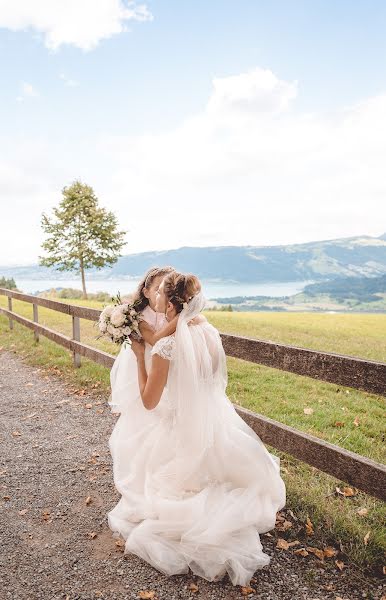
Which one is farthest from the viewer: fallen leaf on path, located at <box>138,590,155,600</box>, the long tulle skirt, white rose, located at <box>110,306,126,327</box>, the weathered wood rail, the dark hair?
the dark hair

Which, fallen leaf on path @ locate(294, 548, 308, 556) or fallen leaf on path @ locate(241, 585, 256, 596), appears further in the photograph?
fallen leaf on path @ locate(294, 548, 308, 556)

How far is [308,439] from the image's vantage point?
340cm

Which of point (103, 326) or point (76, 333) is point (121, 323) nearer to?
point (103, 326)

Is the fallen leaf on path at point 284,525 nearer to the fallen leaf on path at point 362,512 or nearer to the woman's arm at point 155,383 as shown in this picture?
the fallen leaf on path at point 362,512

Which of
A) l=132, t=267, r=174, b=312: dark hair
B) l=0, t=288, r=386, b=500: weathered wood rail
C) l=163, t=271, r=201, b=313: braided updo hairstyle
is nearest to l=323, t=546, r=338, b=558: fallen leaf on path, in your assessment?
l=0, t=288, r=386, b=500: weathered wood rail

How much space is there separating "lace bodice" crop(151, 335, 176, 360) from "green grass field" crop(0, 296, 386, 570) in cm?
176

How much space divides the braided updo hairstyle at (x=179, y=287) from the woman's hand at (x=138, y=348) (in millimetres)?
568

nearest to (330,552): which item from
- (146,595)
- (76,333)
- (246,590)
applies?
(246,590)

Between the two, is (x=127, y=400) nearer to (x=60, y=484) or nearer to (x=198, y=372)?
(x=198, y=372)

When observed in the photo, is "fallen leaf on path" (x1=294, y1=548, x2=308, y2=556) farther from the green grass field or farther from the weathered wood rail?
the weathered wood rail

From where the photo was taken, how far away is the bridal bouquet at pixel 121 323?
10.9 feet

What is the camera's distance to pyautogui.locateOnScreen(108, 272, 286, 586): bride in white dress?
282cm

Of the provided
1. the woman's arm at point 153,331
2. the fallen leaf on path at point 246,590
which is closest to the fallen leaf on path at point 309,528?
the fallen leaf on path at point 246,590

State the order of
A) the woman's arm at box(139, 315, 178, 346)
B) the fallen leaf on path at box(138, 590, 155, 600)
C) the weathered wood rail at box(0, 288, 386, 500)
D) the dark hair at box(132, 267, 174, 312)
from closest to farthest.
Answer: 1. the fallen leaf on path at box(138, 590, 155, 600)
2. the weathered wood rail at box(0, 288, 386, 500)
3. the woman's arm at box(139, 315, 178, 346)
4. the dark hair at box(132, 267, 174, 312)
